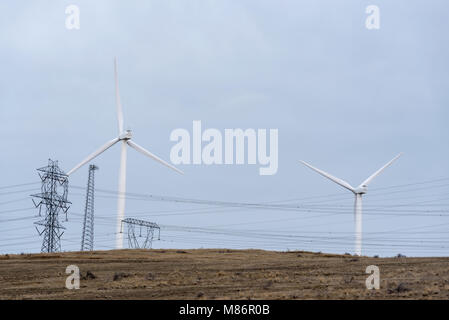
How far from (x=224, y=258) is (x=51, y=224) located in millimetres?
31414

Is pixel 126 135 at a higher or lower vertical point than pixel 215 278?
higher

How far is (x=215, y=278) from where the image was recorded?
51125mm

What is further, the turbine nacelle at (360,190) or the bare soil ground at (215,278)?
the turbine nacelle at (360,190)

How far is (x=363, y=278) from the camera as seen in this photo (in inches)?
1909

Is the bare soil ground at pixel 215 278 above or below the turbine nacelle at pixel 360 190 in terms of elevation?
below

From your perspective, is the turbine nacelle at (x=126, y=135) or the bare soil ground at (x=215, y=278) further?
the turbine nacelle at (x=126, y=135)

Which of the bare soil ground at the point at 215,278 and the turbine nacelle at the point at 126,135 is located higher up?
the turbine nacelle at the point at 126,135

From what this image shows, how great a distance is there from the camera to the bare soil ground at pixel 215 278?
41.9 m

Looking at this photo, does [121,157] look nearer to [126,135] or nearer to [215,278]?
[126,135]

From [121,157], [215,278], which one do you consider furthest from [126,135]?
[215,278]

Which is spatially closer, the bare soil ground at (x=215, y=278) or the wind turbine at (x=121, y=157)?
the bare soil ground at (x=215, y=278)
